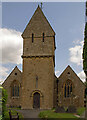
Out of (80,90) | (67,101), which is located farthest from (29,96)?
(80,90)

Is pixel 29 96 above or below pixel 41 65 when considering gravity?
below

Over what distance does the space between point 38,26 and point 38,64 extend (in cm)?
791

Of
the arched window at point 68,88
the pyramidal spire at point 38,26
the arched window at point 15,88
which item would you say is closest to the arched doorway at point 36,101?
the arched window at point 15,88

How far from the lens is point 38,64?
28.4m

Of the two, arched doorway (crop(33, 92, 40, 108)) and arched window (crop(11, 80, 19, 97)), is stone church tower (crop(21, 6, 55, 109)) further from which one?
arched window (crop(11, 80, 19, 97))

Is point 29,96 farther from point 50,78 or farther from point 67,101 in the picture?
point 67,101

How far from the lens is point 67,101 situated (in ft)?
99.8

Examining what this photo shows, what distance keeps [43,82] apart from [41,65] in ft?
10.7

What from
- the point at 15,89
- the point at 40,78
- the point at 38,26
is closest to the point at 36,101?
the point at 40,78

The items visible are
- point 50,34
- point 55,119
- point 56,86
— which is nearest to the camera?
point 55,119

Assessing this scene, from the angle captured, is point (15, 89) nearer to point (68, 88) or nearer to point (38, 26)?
point (68, 88)

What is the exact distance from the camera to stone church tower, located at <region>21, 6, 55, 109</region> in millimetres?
27422

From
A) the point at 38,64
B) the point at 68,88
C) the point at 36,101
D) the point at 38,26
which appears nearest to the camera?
the point at 36,101

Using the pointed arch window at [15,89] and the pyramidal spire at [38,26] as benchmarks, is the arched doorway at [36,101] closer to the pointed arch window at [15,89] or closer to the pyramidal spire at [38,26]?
the pointed arch window at [15,89]
